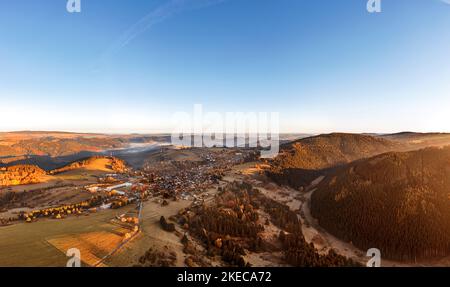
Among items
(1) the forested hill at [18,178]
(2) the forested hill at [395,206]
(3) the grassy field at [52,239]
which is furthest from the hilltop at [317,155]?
(1) the forested hill at [18,178]

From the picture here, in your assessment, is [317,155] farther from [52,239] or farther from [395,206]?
[52,239]

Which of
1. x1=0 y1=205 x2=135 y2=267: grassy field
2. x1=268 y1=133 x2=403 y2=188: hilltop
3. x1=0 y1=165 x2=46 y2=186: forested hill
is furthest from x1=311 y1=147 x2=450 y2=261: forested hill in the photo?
x1=0 y1=165 x2=46 y2=186: forested hill

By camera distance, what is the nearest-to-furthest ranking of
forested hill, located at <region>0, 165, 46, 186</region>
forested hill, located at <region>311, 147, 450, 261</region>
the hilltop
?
forested hill, located at <region>311, 147, 450, 261</region>, the hilltop, forested hill, located at <region>0, 165, 46, 186</region>

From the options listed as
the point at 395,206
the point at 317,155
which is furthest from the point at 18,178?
the point at 317,155

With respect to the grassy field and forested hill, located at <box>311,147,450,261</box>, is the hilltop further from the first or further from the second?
the grassy field

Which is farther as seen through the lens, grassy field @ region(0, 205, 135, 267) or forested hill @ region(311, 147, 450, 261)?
forested hill @ region(311, 147, 450, 261)

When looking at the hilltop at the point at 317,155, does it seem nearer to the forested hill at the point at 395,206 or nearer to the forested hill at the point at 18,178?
the forested hill at the point at 395,206
